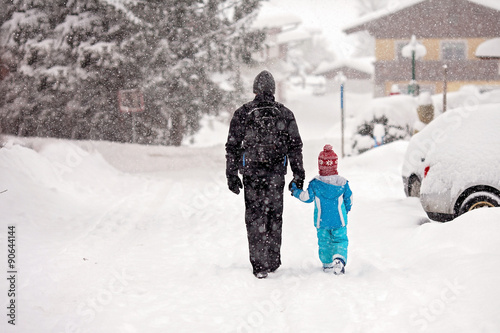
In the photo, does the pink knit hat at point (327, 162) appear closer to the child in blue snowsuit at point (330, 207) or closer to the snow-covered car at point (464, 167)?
the child in blue snowsuit at point (330, 207)

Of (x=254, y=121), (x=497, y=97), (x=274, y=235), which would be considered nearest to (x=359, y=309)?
(x=274, y=235)

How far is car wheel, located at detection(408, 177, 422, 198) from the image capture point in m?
8.48

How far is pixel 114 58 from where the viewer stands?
15844 millimetres

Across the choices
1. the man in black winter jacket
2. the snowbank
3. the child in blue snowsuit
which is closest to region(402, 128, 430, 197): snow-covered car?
the snowbank

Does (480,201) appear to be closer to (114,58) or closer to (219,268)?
(219,268)

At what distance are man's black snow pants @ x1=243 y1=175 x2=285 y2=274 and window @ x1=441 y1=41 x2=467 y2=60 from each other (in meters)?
33.8

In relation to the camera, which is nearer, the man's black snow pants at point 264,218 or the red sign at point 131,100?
the man's black snow pants at point 264,218

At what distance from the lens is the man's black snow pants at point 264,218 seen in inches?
205

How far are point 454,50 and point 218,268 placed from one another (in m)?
34.4

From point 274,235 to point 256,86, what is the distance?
1476mm

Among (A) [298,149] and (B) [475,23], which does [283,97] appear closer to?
(B) [475,23]

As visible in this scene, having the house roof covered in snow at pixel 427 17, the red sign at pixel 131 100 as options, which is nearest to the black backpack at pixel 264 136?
the red sign at pixel 131 100

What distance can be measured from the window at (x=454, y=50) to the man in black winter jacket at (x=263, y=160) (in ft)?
110

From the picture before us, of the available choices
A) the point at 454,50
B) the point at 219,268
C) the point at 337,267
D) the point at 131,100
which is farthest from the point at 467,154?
the point at 454,50
